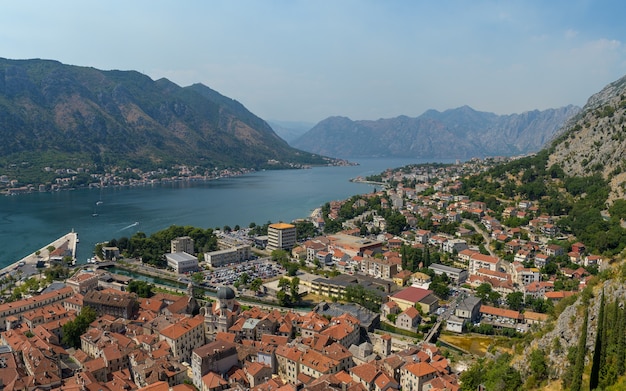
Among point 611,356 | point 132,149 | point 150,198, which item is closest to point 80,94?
point 132,149

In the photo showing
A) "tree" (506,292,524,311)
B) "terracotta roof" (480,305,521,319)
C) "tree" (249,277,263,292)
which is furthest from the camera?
"tree" (249,277,263,292)

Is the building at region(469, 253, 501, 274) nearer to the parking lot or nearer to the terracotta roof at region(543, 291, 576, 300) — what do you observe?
the terracotta roof at region(543, 291, 576, 300)

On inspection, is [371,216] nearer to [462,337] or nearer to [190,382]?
[462,337]

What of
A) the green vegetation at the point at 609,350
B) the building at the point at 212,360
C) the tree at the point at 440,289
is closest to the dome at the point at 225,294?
the building at the point at 212,360

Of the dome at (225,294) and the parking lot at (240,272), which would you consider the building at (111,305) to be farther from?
the parking lot at (240,272)

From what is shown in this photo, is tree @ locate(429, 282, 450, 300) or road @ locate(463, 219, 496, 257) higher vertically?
road @ locate(463, 219, 496, 257)

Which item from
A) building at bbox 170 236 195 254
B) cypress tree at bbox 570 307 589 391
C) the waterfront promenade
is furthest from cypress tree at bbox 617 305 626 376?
the waterfront promenade

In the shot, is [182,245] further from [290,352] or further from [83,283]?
[290,352]
